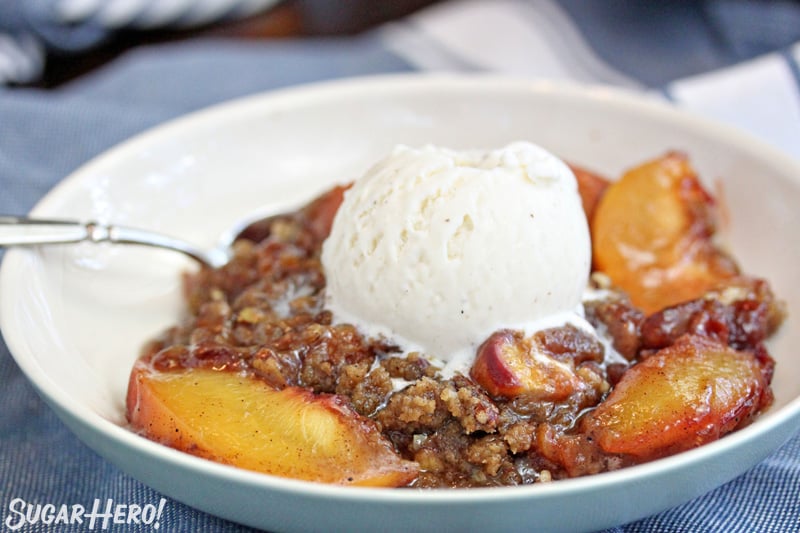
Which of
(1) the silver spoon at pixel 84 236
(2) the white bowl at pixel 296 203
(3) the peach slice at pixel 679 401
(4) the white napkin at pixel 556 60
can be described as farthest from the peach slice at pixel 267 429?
(4) the white napkin at pixel 556 60

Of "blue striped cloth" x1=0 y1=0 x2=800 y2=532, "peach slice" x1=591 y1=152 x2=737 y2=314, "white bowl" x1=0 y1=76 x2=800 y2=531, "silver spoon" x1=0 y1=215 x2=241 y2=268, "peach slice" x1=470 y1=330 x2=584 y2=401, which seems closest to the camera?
"white bowl" x1=0 y1=76 x2=800 y2=531

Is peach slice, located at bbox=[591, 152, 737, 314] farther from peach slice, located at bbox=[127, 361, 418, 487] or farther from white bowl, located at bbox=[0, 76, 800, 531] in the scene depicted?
peach slice, located at bbox=[127, 361, 418, 487]

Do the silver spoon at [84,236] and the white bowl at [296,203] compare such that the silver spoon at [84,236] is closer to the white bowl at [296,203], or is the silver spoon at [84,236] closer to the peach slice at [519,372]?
the white bowl at [296,203]

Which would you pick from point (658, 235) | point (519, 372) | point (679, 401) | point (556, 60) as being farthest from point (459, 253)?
point (556, 60)

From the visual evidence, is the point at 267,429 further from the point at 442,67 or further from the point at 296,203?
the point at 442,67

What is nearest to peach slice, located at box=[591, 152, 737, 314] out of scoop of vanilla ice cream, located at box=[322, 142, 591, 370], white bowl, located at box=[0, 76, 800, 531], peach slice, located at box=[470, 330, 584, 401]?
white bowl, located at box=[0, 76, 800, 531]

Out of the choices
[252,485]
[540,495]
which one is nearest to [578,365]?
[540,495]

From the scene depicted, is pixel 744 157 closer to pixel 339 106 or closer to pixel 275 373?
pixel 339 106
